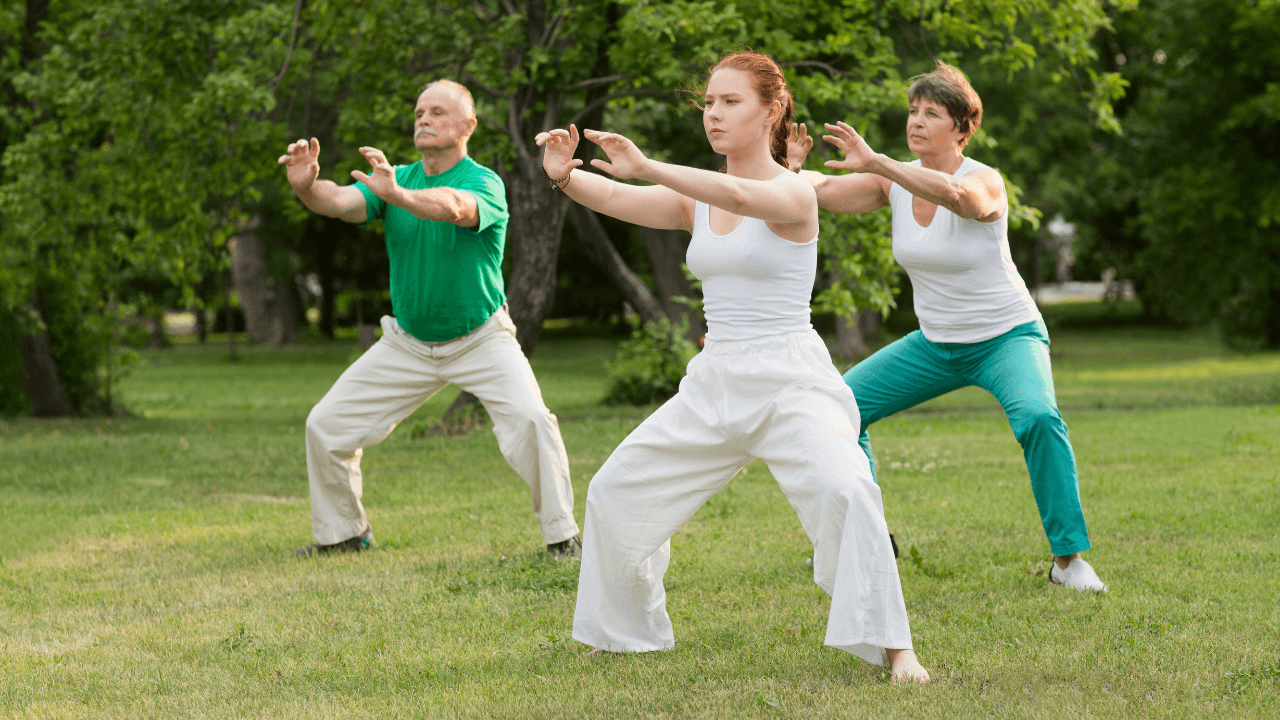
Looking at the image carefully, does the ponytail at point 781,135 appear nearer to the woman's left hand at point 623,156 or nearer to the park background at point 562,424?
the park background at point 562,424

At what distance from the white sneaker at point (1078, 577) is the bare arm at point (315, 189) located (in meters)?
3.61

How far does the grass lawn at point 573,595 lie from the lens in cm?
403

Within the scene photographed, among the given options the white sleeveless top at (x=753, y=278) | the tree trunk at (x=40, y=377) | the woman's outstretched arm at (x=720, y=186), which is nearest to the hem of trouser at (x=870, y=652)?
the white sleeveless top at (x=753, y=278)

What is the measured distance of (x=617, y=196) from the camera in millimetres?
4195

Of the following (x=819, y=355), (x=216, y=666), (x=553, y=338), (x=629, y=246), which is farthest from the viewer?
(x=553, y=338)

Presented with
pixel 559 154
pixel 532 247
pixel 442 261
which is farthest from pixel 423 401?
pixel 532 247

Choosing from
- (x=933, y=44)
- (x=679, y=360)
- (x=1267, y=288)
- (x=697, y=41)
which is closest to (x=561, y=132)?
(x=697, y=41)

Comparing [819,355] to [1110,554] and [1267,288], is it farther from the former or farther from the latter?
[1267,288]

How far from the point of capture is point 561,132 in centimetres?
380

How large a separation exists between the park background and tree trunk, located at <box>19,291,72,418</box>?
43mm

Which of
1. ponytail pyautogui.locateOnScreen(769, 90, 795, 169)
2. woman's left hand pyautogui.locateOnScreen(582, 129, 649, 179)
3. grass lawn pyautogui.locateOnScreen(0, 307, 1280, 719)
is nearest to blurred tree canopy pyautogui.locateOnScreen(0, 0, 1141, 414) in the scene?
grass lawn pyautogui.locateOnScreen(0, 307, 1280, 719)

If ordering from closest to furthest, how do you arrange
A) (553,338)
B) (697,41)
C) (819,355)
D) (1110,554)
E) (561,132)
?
1. (561,132)
2. (819,355)
3. (1110,554)
4. (697,41)
5. (553,338)

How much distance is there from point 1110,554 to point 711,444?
2.99 meters

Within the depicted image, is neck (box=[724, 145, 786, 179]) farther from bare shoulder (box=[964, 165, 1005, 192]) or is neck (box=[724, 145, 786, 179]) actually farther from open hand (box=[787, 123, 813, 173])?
bare shoulder (box=[964, 165, 1005, 192])
